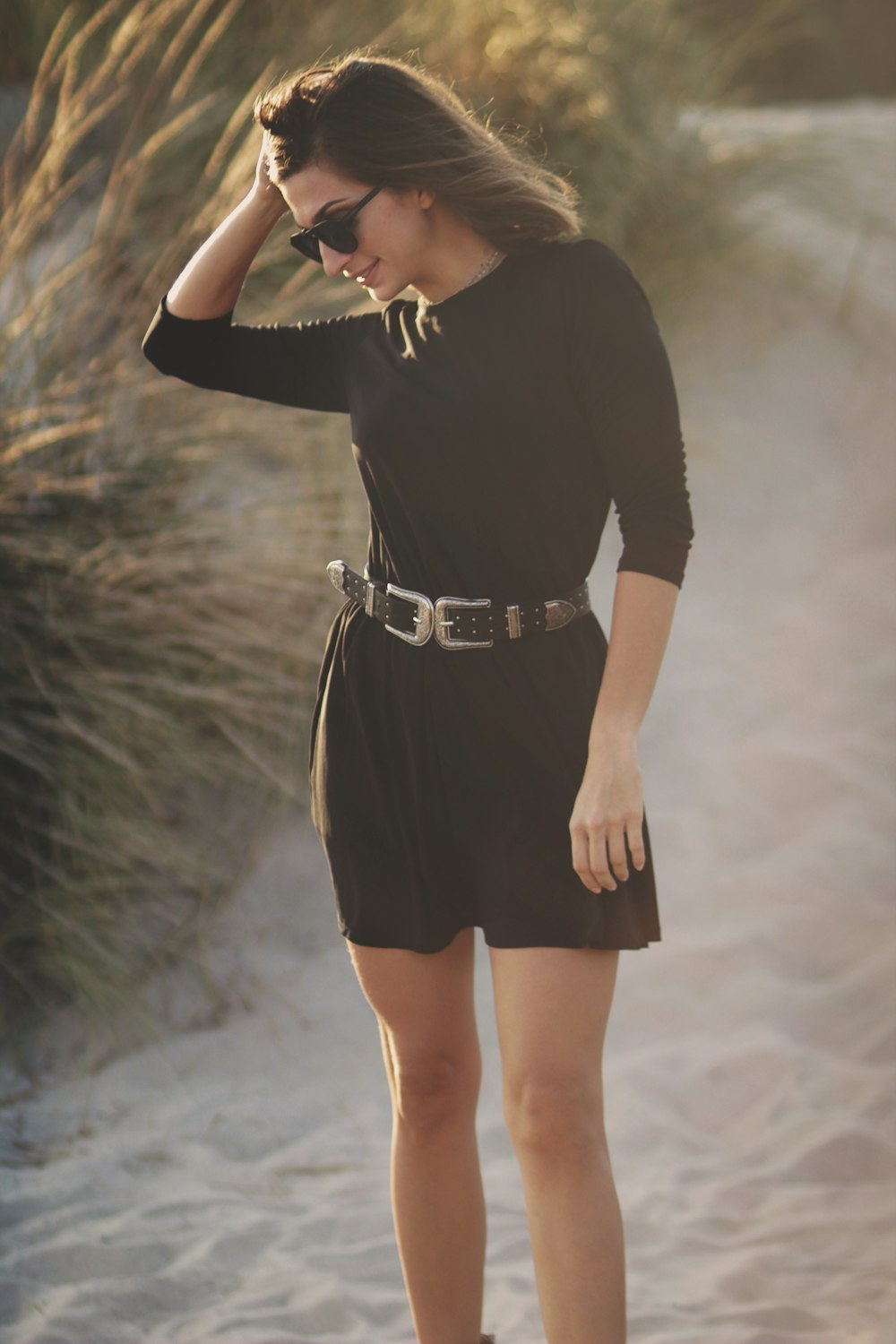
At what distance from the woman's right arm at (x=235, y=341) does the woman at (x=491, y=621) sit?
0.05 meters

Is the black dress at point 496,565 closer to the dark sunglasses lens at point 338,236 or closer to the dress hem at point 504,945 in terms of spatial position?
the dress hem at point 504,945

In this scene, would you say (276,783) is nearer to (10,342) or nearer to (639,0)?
(10,342)

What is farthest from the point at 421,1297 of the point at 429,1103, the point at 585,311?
the point at 585,311

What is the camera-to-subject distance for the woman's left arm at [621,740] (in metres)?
1.62

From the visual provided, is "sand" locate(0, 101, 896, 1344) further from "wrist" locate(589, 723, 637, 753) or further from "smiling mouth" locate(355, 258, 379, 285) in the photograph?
"smiling mouth" locate(355, 258, 379, 285)

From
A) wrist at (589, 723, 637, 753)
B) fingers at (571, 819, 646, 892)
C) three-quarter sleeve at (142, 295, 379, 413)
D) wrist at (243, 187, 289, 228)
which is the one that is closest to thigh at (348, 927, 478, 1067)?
fingers at (571, 819, 646, 892)

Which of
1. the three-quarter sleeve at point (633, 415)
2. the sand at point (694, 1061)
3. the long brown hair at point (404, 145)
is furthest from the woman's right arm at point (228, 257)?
the sand at point (694, 1061)

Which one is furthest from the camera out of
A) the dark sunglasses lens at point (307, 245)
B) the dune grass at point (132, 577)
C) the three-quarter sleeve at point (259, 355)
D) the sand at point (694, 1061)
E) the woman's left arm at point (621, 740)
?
the dune grass at point (132, 577)

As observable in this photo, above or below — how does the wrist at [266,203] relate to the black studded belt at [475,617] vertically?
above

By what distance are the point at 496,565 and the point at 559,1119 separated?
0.70m

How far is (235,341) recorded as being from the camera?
78.8 inches

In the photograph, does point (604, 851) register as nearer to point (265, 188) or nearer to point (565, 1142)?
point (565, 1142)

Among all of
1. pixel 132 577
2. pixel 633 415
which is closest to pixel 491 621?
pixel 633 415

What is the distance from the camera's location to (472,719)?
Result: 1.75 metres
